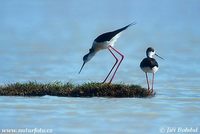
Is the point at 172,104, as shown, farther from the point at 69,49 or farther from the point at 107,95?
the point at 69,49

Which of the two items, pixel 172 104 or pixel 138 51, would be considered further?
pixel 138 51

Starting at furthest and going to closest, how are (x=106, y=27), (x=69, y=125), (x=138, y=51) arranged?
(x=106, y=27) < (x=138, y=51) < (x=69, y=125)

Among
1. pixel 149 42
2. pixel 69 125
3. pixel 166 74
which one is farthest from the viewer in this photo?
pixel 149 42

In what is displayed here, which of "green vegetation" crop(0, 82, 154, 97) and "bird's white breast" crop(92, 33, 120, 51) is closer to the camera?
"green vegetation" crop(0, 82, 154, 97)

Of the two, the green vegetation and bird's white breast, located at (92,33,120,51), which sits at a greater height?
bird's white breast, located at (92,33,120,51)

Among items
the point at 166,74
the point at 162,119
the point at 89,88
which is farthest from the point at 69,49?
the point at 162,119

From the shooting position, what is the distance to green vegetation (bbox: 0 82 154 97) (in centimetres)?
1465

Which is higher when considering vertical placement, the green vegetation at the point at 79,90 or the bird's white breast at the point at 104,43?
the bird's white breast at the point at 104,43

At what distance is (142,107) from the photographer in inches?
554

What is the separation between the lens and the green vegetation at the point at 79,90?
14648 millimetres

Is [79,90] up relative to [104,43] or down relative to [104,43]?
down

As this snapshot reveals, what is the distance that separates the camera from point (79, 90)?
48.4ft

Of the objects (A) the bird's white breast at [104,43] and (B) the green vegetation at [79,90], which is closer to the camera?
(B) the green vegetation at [79,90]

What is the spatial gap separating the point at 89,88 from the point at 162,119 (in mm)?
2006
